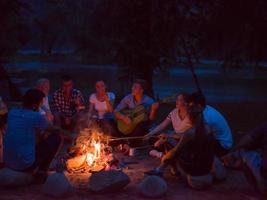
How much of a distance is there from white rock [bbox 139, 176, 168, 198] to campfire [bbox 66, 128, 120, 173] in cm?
117

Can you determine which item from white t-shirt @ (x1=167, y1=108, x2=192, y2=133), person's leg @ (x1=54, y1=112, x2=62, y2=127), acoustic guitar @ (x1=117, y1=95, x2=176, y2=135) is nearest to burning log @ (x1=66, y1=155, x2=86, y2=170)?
white t-shirt @ (x1=167, y1=108, x2=192, y2=133)

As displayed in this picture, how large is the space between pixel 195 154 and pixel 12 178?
Answer: 2.31m

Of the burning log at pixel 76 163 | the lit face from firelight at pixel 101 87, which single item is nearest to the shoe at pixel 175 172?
the burning log at pixel 76 163

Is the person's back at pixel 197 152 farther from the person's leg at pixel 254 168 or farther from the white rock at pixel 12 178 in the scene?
the white rock at pixel 12 178

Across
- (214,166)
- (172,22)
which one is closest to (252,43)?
(172,22)

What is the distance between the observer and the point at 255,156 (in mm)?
6074

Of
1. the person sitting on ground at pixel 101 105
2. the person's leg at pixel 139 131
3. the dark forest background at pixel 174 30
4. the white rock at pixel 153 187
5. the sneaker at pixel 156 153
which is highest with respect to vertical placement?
the dark forest background at pixel 174 30

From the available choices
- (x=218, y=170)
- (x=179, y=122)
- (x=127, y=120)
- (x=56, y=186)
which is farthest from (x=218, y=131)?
(x=56, y=186)

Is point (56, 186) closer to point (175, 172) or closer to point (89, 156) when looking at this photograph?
point (89, 156)

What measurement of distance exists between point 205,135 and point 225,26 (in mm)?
9241

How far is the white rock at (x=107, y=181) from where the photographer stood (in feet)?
20.2

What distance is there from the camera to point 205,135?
20.5 feet

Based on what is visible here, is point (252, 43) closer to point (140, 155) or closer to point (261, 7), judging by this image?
point (261, 7)

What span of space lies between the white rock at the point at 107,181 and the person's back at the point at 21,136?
881mm
